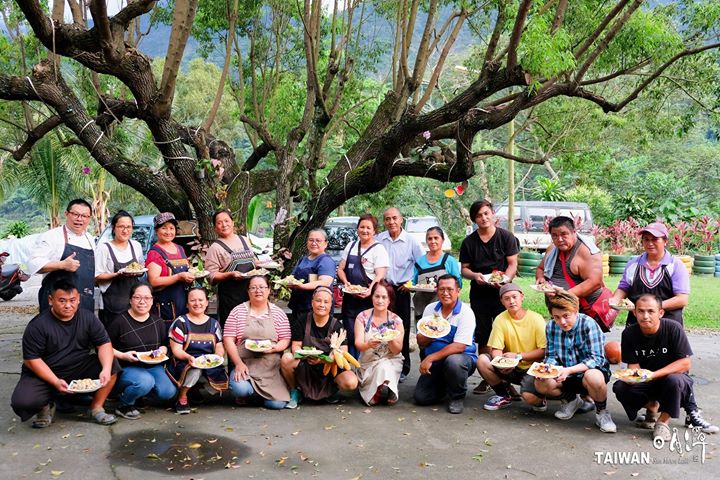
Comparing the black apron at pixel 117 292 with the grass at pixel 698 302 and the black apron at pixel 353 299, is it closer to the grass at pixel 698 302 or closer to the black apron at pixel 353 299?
the black apron at pixel 353 299

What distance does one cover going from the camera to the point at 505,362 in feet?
19.4

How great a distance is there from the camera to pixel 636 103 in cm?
1316

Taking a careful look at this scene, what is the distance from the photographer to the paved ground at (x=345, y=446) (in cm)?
476

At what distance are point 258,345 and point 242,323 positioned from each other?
0.92 ft

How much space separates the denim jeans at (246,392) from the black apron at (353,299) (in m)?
0.97

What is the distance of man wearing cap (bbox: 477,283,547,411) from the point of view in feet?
20.0

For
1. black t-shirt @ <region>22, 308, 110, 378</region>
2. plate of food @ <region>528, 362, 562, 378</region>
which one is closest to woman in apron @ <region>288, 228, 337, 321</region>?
black t-shirt @ <region>22, 308, 110, 378</region>

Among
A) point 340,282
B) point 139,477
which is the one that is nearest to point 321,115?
point 340,282

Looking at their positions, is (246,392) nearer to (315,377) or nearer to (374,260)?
(315,377)

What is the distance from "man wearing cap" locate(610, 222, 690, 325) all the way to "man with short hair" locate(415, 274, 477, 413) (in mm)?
1308

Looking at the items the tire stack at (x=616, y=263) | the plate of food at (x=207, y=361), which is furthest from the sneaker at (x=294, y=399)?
the tire stack at (x=616, y=263)

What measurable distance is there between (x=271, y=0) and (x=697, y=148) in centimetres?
2703

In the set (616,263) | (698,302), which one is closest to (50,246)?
(698,302)

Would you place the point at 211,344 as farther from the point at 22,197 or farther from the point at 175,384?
the point at 22,197
